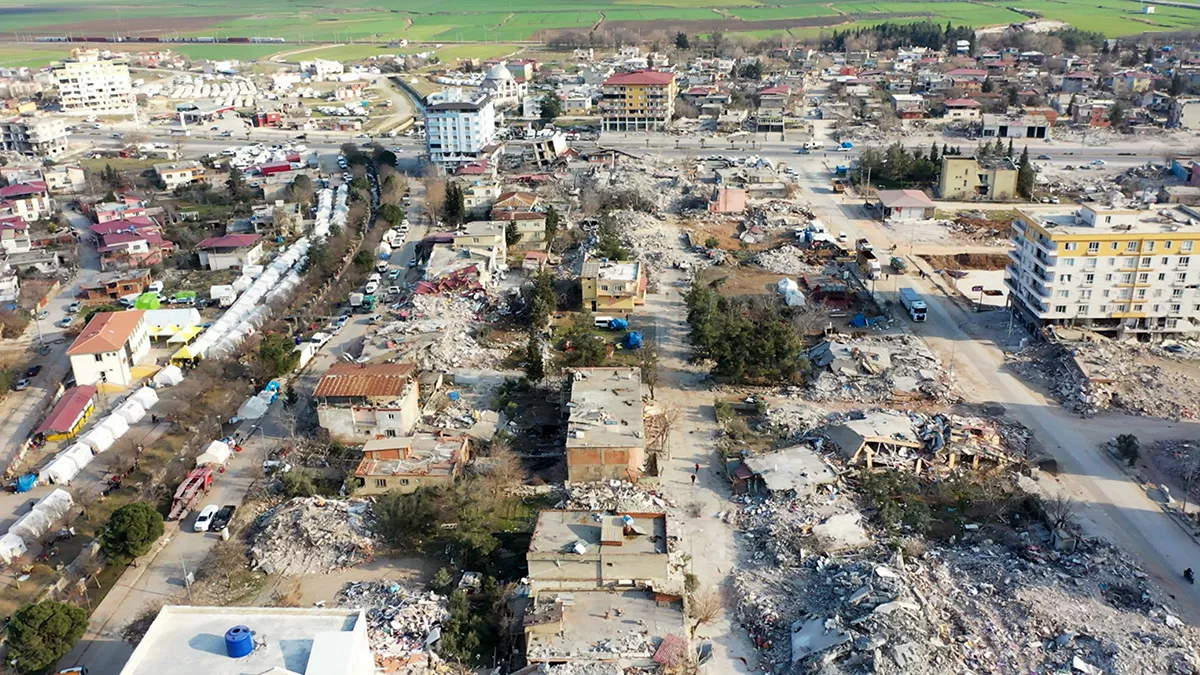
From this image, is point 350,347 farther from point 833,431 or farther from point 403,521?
point 833,431

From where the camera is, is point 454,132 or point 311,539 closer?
point 311,539

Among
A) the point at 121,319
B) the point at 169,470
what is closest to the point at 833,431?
the point at 169,470

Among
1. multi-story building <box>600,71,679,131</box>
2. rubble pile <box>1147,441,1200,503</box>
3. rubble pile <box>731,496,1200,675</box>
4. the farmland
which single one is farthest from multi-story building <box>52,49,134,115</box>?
rubble pile <box>1147,441,1200,503</box>

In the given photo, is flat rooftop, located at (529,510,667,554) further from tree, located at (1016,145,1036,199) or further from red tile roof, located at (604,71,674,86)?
red tile roof, located at (604,71,674,86)

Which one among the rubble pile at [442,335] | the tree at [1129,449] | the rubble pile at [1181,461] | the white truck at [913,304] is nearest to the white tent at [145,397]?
the rubble pile at [442,335]

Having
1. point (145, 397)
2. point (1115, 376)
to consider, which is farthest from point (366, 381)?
point (1115, 376)

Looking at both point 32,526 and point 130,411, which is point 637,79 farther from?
point 32,526

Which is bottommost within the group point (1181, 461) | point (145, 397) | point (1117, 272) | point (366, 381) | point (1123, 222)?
point (145, 397)
